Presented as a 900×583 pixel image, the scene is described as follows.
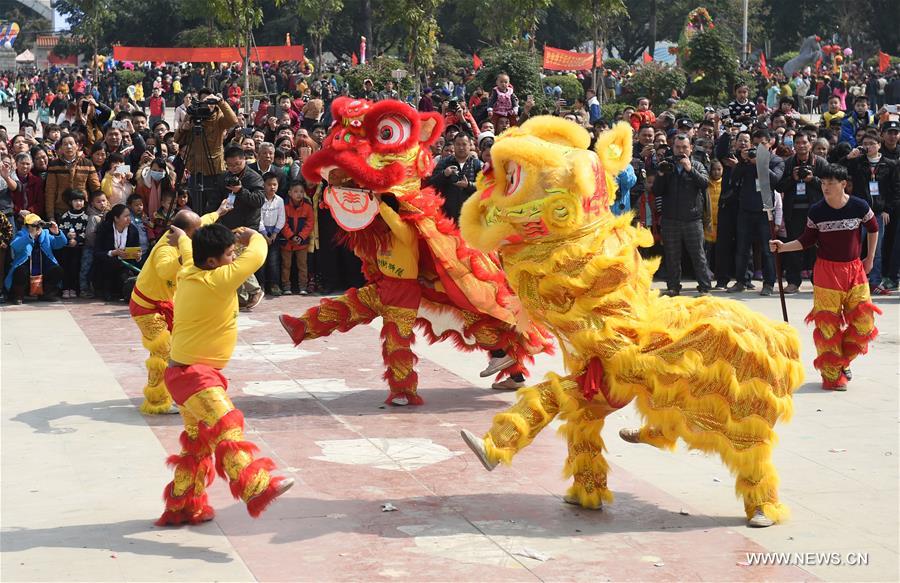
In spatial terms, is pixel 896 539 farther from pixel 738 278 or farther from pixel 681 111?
pixel 681 111

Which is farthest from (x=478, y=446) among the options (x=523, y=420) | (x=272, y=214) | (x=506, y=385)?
(x=272, y=214)

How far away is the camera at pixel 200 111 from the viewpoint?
12367 mm

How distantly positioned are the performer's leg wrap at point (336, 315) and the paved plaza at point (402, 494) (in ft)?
1.70

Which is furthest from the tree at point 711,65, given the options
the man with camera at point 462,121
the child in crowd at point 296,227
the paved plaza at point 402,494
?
the paved plaza at point 402,494

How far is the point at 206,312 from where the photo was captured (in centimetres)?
616

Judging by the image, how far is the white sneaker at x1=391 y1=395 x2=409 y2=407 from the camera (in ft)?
29.0

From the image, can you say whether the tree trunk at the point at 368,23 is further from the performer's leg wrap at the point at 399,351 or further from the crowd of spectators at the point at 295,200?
the performer's leg wrap at the point at 399,351

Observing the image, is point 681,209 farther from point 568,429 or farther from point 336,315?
point 568,429

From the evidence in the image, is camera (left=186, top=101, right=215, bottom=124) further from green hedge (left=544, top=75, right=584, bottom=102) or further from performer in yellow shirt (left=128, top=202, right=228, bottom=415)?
green hedge (left=544, top=75, right=584, bottom=102)

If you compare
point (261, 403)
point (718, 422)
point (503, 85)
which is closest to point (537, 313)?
point (718, 422)

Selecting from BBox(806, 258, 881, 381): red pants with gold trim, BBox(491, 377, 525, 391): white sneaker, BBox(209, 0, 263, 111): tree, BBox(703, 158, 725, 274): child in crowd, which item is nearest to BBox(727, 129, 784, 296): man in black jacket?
BBox(703, 158, 725, 274): child in crowd

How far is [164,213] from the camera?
518 inches

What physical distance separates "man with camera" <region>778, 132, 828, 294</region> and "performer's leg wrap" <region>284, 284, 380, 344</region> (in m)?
6.11

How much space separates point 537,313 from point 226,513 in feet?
6.29
